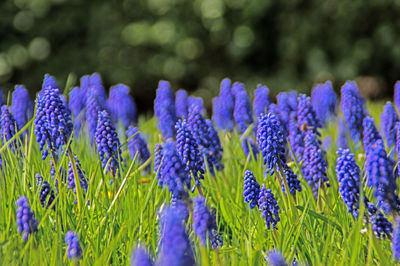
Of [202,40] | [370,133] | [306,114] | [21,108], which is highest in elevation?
[202,40]

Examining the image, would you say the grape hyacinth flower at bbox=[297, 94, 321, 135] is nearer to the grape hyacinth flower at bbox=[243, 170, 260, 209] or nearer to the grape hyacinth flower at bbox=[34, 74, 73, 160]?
the grape hyacinth flower at bbox=[243, 170, 260, 209]

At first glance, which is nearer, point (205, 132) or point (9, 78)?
point (205, 132)

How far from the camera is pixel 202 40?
13070 millimetres

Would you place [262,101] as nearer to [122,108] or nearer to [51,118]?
[122,108]

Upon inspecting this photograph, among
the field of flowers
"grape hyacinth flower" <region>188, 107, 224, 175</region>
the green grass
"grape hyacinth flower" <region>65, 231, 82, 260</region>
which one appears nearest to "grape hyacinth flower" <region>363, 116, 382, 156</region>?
the field of flowers

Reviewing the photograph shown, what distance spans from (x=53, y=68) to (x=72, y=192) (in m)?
9.67

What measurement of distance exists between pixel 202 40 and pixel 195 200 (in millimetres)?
11169

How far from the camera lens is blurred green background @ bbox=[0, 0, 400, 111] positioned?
12125mm

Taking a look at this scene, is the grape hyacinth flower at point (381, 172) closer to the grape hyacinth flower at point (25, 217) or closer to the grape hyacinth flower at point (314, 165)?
the grape hyacinth flower at point (314, 165)

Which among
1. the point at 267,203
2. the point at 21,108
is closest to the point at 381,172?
the point at 267,203

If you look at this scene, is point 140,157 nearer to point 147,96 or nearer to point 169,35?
point 169,35

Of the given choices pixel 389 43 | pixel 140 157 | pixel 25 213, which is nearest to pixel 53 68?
pixel 389 43

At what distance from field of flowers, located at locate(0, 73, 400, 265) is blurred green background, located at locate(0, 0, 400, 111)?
8422 millimetres

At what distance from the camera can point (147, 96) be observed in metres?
13.9
